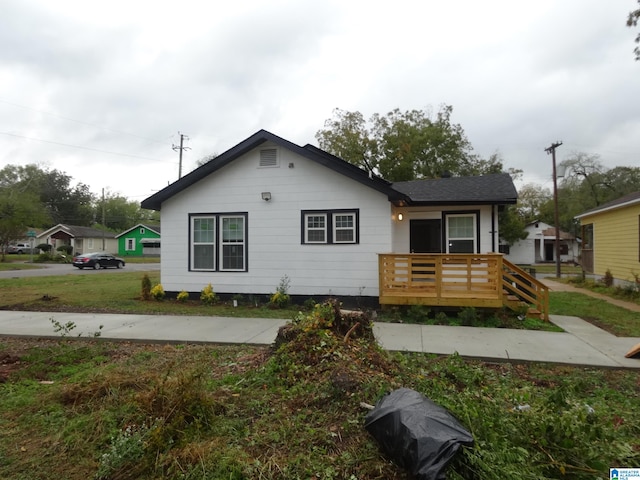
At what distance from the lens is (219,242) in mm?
10211

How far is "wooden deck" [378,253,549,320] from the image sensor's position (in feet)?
25.1

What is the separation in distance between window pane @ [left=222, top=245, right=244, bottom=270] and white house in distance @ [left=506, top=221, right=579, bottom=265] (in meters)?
32.7

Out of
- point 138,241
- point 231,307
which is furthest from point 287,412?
point 138,241

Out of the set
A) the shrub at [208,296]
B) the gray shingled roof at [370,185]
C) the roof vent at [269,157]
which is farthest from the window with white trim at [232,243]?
A: the roof vent at [269,157]

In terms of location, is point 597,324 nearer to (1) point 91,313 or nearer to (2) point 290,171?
(2) point 290,171

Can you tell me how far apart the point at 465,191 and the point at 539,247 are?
34.4 m

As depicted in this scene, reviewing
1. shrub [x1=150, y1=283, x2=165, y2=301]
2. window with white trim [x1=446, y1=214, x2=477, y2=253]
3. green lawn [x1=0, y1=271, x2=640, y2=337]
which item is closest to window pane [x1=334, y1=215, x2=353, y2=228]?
green lawn [x1=0, y1=271, x2=640, y2=337]

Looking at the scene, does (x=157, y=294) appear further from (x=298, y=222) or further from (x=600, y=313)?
(x=600, y=313)

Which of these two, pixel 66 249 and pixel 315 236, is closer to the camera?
pixel 315 236

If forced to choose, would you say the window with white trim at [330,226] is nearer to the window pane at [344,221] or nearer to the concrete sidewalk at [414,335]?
the window pane at [344,221]

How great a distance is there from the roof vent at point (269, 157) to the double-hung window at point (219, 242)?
1.53 m

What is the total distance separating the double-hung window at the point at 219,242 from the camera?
33.0 feet

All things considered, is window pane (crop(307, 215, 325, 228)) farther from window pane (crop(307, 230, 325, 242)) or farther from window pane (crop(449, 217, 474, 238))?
window pane (crop(449, 217, 474, 238))

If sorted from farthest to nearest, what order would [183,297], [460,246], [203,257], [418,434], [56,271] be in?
[56,271]
[460,246]
[203,257]
[183,297]
[418,434]
